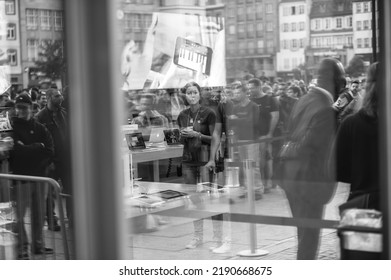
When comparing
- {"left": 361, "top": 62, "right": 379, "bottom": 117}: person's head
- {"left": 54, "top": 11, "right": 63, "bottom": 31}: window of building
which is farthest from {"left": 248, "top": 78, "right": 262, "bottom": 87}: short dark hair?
{"left": 54, "top": 11, "right": 63, "bottom": 31}: window of building

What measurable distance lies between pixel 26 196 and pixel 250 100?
2171 mm

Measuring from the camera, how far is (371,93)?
2447 mm

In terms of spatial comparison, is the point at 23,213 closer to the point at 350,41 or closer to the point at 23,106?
the point at 23,106

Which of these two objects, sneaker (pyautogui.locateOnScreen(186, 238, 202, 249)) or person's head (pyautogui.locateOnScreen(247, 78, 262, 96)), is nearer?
sneaker (pyautogui.locateOnScreen(186, 238, 202, 249))

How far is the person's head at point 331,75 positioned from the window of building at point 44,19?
5.00ft

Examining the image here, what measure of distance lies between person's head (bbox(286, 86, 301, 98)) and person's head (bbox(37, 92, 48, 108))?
1.39m

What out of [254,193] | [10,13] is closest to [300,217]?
[254,193]

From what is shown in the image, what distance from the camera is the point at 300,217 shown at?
3.24m

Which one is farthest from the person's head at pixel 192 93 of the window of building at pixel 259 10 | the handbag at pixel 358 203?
the handbag at pixel 358 203

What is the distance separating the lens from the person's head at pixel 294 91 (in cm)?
359

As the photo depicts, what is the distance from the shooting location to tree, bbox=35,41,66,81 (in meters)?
2.36

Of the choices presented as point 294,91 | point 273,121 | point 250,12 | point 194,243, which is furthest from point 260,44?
point 194,243

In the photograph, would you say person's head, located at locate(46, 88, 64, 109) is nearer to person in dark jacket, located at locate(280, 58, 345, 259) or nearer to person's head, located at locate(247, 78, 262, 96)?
person in dark jacket, located at locate(280, 58, 345, 259)

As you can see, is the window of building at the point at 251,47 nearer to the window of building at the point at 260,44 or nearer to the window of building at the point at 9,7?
the window of building at the point at 260,44
